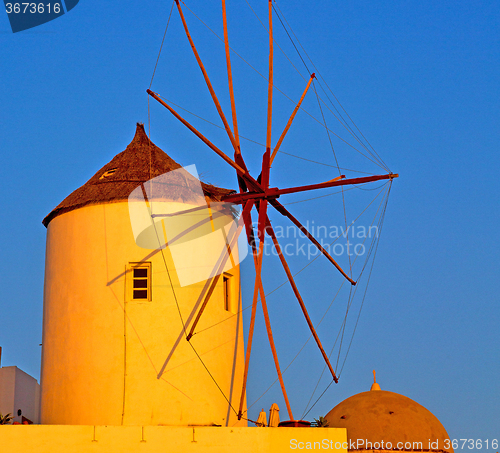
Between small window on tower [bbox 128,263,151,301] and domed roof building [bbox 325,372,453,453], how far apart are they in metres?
9.18

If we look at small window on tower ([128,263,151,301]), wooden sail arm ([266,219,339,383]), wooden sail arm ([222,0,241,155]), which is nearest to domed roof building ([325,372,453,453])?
wooden sail arm ([266,219,339,383])

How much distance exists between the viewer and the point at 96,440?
14680 millimetres

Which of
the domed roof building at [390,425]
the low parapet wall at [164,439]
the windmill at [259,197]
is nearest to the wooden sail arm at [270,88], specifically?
the windmill at [259,197]

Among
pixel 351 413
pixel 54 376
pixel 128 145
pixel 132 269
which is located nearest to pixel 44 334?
pixel 54 376

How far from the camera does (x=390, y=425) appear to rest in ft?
78.4

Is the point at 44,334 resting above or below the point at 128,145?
below

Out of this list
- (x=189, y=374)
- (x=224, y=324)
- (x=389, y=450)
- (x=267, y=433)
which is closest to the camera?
(x=267, y=433)

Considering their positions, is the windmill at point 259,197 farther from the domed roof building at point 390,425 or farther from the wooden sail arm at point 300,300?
the domed roof building at point 390,425

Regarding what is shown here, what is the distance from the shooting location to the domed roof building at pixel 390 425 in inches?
933

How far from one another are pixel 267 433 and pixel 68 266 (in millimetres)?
6293

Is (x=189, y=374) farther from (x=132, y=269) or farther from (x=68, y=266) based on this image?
(x=68, y=266)

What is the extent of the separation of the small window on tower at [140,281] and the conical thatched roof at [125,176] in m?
1.76

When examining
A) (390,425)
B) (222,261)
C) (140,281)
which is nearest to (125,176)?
(140,281)

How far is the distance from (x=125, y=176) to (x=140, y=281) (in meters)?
2.86
